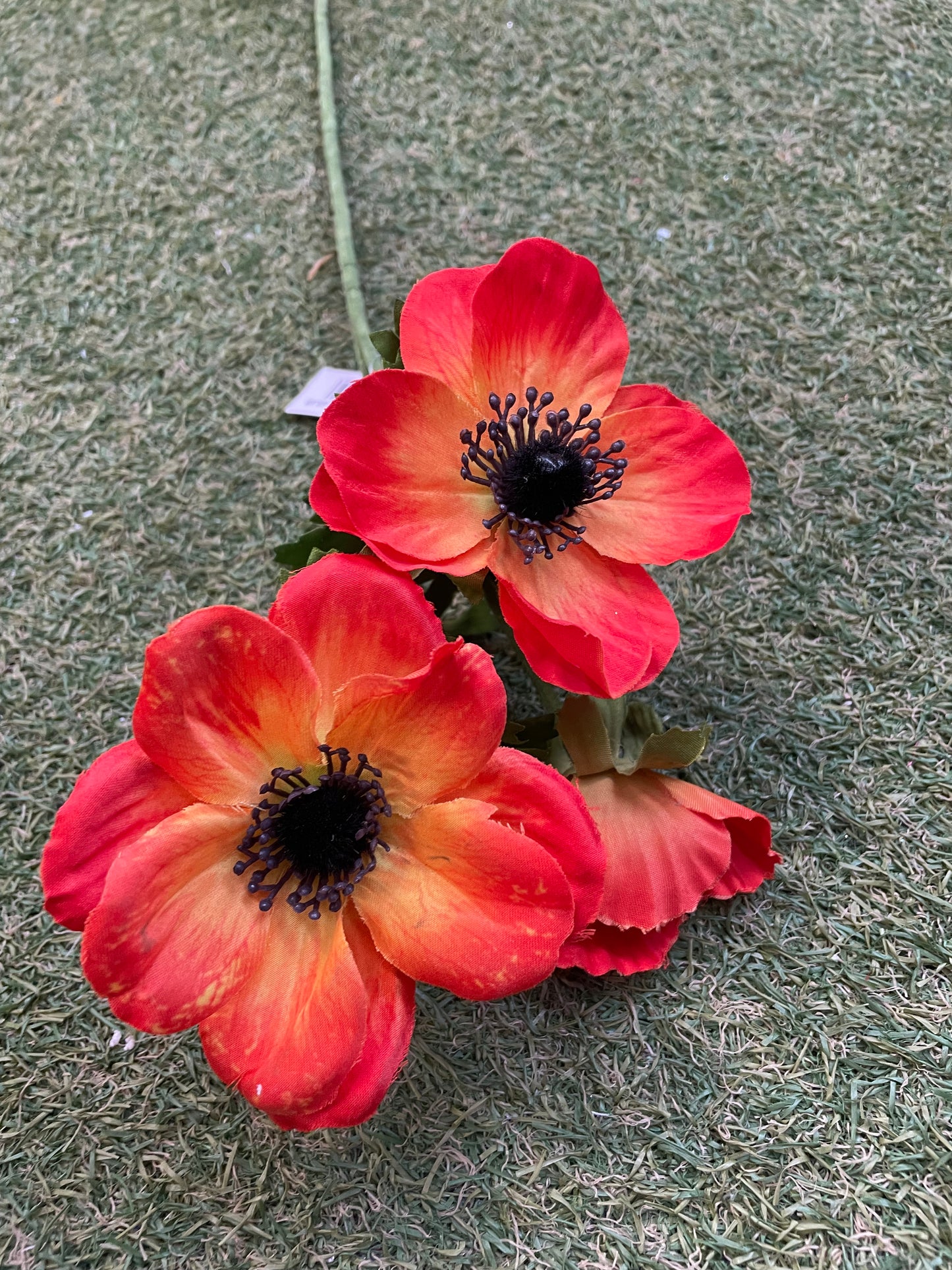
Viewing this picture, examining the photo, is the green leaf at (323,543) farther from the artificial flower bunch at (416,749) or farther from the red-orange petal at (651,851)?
the red-orange petal at (651,851)

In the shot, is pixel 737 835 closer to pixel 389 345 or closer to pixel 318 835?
pixel 318 835

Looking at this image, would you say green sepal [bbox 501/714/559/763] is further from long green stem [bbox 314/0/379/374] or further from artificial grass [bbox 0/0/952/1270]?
long green stem [bbox 314/0/379/374]

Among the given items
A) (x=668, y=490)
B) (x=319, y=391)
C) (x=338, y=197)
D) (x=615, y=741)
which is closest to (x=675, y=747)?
(x=615, y=741)

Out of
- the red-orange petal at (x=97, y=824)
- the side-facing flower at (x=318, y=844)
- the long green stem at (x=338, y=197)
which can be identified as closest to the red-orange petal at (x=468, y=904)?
the side-facing flower at (x=318, y=844)

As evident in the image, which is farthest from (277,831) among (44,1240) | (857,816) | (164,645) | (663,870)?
(857,816)

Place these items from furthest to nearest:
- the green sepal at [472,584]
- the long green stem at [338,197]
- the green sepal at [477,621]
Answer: the long green stem at [338,197], the green sepal at [477,621], the green sepal at [472,584]
